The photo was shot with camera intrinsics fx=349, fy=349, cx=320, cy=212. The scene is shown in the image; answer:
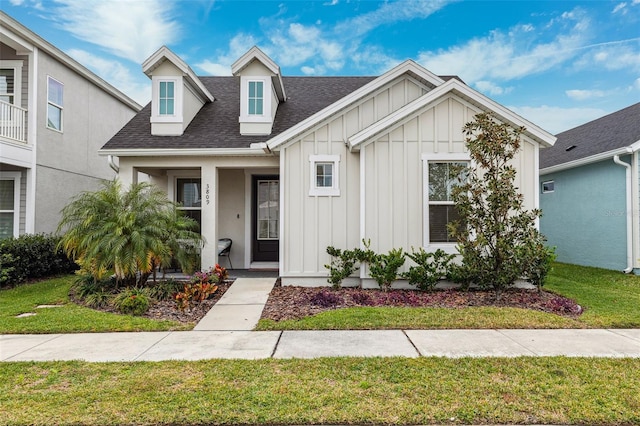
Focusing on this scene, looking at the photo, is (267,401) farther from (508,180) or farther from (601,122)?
(601,122)

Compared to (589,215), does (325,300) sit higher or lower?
lower

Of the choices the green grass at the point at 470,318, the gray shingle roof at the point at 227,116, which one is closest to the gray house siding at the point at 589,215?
the green grass at the point at 470,318

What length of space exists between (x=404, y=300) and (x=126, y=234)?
5415 millimetres

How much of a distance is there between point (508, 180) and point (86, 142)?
12.7 meters

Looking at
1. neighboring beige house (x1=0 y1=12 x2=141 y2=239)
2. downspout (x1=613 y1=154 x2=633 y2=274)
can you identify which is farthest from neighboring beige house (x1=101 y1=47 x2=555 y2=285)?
downspout (x1=613 y1=154 x2=633 y2=274)

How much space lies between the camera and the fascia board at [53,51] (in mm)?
8664

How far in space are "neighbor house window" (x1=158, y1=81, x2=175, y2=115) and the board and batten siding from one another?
377 centimetres

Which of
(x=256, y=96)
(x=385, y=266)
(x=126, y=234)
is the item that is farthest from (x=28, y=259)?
(x=385, y=266)

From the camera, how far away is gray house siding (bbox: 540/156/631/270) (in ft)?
32.3

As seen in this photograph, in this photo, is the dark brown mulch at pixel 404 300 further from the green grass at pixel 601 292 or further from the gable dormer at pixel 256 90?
the gable dormer at pixel 256 90

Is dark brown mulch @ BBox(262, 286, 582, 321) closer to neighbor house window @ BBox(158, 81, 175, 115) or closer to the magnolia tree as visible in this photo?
the magnolia tree

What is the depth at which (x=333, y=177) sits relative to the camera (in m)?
7.82

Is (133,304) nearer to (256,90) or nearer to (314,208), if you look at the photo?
(314,208)

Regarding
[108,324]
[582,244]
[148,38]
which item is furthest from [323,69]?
[108,324]
